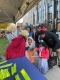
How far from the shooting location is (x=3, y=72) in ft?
12.7

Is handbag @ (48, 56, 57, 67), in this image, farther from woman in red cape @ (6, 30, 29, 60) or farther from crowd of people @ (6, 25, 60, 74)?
woman in red cape @ (6, 30, 29, 60)

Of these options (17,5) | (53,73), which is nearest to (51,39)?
(53,73)

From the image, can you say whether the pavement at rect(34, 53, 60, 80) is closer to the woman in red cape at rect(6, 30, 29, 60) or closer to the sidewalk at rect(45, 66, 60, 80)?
the sidewalk at rect(45, 66, 60, 80)

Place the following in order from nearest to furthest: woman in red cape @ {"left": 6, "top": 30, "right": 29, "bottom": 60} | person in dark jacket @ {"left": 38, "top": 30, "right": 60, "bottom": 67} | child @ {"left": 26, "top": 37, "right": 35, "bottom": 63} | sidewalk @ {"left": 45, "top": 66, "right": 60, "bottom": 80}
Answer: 1. woman in red cape @ {"left": 6, "top": 30, "right": 29, "bottom": 60}
2. sidewalk @ {"left": 45, "top": 66, "right": 60, "bottom": 80}
3. person in dark jacket @ {"left": 38, "top": 30, "right": 60, "bottom": 67}
4. child @ {"left": 26, "top": 37, "right": 35, "bottom": 63}

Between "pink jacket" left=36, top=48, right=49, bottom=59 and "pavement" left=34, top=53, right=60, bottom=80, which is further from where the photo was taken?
"pink jacket" left=36, top=48, right=49, bottom=59

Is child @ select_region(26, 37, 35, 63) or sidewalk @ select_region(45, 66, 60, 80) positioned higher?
child @ select_region(26, 37, 35, 63)

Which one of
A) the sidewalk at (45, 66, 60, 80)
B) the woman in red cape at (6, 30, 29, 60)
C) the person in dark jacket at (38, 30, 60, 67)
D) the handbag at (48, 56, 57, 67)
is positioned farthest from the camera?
the handbag at (48, 56, 57, 67)

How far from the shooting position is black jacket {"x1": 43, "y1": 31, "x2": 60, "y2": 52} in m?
7.00

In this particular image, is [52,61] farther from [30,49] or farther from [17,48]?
[17,48]

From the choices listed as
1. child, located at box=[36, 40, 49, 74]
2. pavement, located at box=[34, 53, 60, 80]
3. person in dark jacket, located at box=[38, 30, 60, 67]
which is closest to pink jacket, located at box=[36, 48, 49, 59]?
child, located at box=[36, 40, 49, 74]

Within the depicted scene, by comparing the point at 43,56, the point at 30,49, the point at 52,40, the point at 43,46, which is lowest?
the point at 43,56

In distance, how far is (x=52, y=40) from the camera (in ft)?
23.3

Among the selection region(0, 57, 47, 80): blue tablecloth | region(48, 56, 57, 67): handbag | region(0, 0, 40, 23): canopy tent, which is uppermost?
region(0, 0, 40, 23): canopy tent

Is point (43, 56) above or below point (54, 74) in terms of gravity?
above
